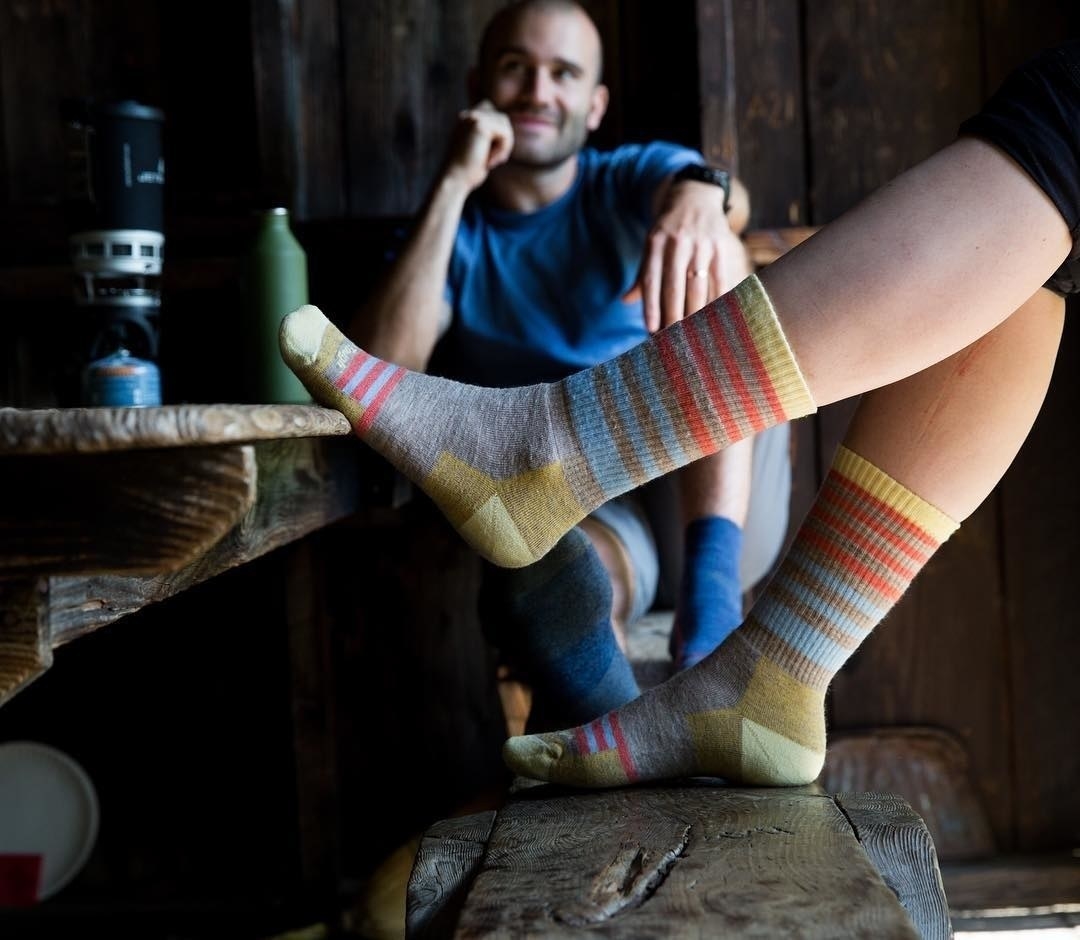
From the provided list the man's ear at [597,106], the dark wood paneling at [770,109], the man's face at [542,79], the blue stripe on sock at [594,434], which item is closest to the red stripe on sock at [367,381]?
the blue stripe on sock at [594,434]

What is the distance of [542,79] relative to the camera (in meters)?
1.54

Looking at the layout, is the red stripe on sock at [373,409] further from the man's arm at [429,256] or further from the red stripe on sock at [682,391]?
the man's arm at [429,256]

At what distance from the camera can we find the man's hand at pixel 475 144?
137 centimetres

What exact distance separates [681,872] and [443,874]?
0.15m

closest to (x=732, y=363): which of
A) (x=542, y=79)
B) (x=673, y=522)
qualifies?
(x=673, y=522)

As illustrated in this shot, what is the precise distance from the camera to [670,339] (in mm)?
745

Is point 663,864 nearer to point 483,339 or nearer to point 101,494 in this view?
point 101,494

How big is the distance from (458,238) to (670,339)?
0.86 meters

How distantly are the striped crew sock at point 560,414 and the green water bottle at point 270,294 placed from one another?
31cm

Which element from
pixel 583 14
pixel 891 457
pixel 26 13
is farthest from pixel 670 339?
pixel 26 13

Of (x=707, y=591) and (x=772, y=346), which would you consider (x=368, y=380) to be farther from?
(x=707, y=591)

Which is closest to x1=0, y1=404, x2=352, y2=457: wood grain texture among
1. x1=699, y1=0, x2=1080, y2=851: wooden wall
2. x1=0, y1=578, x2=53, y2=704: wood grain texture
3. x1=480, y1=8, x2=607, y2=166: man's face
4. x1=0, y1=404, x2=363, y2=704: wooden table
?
x1=0, y1=404, x2=363, y2=704: wooden table

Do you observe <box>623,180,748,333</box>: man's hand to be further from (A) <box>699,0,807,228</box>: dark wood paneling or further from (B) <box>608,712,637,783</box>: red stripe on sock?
(A) <box>699,0,807,228</box>: dark wood paneling

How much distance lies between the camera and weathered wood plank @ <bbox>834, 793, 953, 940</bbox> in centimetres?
63
